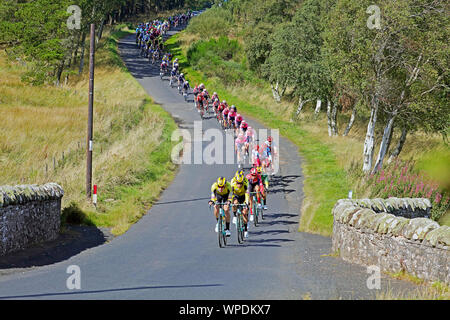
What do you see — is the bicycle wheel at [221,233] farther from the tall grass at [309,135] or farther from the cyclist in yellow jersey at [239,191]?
the tall grass at [309,135]

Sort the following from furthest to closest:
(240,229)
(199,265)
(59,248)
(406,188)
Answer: (406,188) → (240,229) → (59,248) → (199,265)

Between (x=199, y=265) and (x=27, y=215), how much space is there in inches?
188

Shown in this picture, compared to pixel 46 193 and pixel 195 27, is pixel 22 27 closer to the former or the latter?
pixel 195 27

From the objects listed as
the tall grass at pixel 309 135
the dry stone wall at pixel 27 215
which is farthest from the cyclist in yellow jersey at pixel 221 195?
the dry stone wall at pixel 27 215

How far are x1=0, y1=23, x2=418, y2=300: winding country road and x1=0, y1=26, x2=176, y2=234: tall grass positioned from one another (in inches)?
57.7

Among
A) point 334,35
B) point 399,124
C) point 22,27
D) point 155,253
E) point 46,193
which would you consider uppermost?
point 22,27

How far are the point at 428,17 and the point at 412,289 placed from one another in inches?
688

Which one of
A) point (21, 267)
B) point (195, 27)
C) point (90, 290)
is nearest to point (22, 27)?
point (195, 27)

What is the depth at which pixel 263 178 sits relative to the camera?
20.8 meters

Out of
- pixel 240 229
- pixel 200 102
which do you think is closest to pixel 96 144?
pixel 200 102

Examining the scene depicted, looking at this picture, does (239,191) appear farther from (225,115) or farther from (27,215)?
(225,115)

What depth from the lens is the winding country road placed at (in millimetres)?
10586

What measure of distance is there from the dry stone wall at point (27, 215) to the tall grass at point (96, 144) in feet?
8.92

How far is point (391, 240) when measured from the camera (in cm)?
1236
